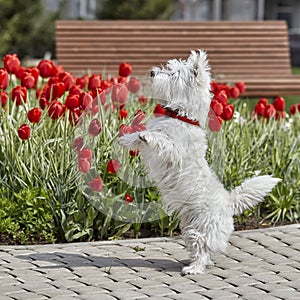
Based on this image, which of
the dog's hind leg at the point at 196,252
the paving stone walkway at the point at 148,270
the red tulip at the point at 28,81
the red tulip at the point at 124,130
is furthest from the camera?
the red tulip at the point at 28,81

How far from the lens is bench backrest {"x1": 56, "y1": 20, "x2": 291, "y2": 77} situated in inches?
440

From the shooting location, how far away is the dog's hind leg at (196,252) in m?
4.73

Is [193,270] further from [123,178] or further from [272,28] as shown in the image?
[272,28]

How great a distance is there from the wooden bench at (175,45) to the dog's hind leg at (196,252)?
639 cm

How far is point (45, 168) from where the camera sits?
553 cm

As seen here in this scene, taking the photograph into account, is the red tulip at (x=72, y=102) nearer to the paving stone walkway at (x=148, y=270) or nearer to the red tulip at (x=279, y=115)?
the paving stone walkway at (x=148, y=270)

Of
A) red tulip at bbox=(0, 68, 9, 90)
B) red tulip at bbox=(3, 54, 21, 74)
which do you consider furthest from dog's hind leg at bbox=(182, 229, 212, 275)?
red tulip at bbox=(3, 54, 21, 74)

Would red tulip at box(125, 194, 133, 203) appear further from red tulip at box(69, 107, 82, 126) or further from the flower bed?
red tulip at box(69, 107, 82, 126)

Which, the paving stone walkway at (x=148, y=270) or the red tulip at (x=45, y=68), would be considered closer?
the paving stone walkway at (x=148, y=270)

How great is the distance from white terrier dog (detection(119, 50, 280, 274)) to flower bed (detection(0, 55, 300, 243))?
0.72 m

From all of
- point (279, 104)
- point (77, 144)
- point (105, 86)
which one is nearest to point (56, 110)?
point (77, 144)

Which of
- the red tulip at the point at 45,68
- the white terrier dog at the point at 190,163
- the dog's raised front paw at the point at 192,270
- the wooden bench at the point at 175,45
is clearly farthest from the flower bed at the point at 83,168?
the wooden bench at the point at 175,45

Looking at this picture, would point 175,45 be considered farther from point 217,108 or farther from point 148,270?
point 148,270

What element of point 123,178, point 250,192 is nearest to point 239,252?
point 250,192
